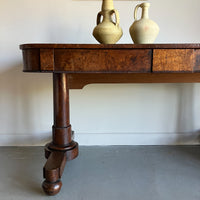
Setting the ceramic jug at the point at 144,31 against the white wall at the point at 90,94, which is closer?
the ceramic jug at the point at 144,31

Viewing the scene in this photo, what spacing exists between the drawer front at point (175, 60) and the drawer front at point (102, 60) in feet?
0.10

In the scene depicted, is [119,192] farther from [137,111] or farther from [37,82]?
[37,82]

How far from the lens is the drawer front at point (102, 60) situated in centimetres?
75

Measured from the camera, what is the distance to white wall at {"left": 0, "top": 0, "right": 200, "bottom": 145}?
3.94 ft

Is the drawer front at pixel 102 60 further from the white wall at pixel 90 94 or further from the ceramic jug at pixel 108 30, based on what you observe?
the white wall at pixel 90 94

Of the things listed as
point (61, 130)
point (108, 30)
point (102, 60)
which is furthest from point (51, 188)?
point (108, 30)

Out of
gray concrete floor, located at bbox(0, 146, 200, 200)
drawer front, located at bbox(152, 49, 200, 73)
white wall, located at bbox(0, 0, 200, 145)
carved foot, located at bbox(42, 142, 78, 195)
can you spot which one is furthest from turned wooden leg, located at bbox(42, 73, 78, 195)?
drawer front, located at bbox(152, 49, 200, 73)

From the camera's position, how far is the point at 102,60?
75 centimetres

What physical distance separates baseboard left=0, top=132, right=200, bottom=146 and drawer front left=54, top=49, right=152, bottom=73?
2.29 feet

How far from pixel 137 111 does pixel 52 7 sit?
89 centimetres

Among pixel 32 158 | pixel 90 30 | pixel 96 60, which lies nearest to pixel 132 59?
pixel 96 60

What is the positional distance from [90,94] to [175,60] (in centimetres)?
68

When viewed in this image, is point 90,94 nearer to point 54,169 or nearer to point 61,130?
point 61,130

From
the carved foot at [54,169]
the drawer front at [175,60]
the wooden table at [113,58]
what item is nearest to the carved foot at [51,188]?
the carved foot at [54,169]
